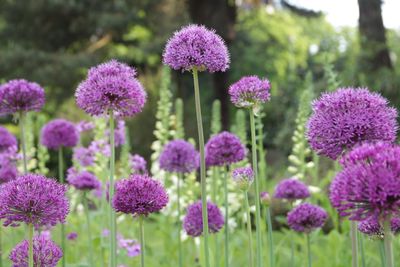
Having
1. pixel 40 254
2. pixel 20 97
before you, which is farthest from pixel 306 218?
pixel 20 97

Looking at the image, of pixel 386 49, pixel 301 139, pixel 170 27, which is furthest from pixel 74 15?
pixel 301 139

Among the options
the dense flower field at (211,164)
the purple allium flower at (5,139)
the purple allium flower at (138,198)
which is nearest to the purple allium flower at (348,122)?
the dense flower field at (211,164)

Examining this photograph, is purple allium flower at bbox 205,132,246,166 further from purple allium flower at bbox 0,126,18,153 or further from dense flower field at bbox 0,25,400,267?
purple allium flower at bbox 0,126,18,153

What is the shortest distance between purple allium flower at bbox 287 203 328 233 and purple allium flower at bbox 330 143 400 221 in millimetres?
1612

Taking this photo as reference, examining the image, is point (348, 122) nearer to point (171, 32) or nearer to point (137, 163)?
point (137, 163)

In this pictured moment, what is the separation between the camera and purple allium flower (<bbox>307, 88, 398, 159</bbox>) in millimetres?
1961

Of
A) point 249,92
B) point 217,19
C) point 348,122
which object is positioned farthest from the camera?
point 217,19

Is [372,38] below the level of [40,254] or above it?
above

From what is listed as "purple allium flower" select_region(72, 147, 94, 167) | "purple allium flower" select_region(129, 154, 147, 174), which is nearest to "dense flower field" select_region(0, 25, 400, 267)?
"purple allium flower" select_region(129, 154, 147, 174)

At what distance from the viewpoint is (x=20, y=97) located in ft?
10.9

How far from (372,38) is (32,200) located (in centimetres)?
1106

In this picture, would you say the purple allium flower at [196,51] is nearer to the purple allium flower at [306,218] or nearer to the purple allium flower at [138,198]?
the purple allium flower at [138,198]

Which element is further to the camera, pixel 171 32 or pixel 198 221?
pixel 171 32

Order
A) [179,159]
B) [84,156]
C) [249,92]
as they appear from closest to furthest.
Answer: [249,92]
[179,159]
[84,156]
